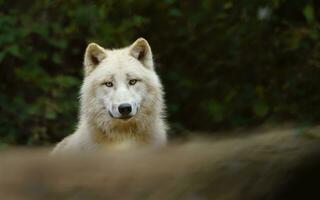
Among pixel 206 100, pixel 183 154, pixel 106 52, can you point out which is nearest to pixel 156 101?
pixel 106 52

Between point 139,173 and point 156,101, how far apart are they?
3.88 metres

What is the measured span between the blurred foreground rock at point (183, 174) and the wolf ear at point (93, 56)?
3.85 meters

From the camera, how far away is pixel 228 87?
13.1 meters

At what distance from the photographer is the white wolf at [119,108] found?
6859mm

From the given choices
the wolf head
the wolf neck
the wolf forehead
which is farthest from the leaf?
the wolf neck

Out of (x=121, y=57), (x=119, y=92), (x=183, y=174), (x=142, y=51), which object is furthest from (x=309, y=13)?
(x=183, y=174)

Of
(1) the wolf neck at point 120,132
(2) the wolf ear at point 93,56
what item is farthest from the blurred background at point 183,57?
(1) the wolf neck at point 120,132

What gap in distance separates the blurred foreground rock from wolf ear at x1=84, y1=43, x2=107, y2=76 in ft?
12.6

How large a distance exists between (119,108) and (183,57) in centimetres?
720

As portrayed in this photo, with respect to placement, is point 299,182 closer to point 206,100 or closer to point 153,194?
point 153,194

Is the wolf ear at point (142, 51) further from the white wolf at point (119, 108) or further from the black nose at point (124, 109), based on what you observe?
the black nose at point (124, 109)

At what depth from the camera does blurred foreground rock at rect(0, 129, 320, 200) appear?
10.6 ft

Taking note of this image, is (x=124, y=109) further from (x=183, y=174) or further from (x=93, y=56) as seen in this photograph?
(x=183, y=174)

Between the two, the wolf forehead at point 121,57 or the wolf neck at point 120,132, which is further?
the wolf forehead at point 121,57
